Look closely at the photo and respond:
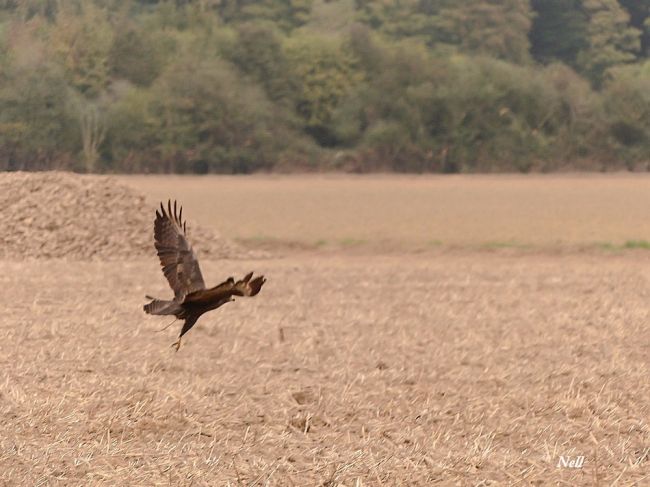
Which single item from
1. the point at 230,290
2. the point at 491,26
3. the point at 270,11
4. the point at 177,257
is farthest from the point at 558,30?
the point at 230,290

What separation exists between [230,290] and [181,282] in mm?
780

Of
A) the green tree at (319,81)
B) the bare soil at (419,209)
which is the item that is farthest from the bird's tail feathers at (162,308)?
the green tree at (319,81)

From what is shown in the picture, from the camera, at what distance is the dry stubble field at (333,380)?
225 inches

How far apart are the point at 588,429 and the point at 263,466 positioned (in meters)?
2.40

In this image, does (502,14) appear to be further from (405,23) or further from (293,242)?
(293,242)

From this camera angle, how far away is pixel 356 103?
52188 millimetres

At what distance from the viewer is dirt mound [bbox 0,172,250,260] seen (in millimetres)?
19797

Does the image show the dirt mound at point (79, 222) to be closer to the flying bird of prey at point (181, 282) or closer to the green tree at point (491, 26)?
the flying bird of prey at point (181, 282)

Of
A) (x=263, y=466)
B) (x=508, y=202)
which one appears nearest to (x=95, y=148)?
(x=508, y=202)

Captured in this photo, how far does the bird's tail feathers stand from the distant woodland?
1579 inches

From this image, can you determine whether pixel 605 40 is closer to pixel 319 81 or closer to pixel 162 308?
pixel 319 81

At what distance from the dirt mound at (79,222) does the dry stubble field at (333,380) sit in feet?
6.63

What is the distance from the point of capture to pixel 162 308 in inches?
242

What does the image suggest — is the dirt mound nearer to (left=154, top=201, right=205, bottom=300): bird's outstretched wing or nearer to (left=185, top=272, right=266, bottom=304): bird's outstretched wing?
(left=154, top=201, right=205, bottom=300): bird's outstretched wing
